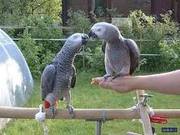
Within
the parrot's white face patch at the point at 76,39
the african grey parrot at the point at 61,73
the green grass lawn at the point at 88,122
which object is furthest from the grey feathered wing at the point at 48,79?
the green grass lawn at the point at 88,122

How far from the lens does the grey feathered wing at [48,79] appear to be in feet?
7.61

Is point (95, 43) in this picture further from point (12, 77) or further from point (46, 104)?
point (46, 104)

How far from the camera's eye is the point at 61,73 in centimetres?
231

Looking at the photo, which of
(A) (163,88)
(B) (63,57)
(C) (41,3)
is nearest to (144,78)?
(A) (163,88)

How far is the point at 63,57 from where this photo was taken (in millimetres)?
2234

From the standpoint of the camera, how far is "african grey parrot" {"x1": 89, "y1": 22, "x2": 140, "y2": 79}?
2096 mm

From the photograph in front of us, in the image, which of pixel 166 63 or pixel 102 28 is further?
pixel 166 63

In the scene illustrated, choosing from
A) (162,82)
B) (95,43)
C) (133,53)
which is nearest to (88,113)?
(133,53)

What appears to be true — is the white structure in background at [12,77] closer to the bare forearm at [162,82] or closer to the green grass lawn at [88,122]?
the green grass lawn at [88,122]

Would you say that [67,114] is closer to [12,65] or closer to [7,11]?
[12,65]

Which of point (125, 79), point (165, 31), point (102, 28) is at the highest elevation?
point (102, 28)

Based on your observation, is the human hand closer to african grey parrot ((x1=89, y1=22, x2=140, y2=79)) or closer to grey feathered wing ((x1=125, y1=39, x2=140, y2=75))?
african grey parrot ((x1=89, y1=22, x2=140, y2=79))

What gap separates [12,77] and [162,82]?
397 centimetres

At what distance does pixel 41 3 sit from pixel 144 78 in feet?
35.4
